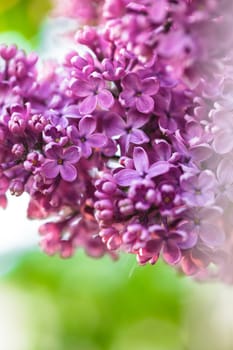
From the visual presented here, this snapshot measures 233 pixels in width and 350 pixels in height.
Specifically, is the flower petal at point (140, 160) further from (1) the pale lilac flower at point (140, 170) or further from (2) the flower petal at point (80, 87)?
(2) the flower petal at point (80, 87)

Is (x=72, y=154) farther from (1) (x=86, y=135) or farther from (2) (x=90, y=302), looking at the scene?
(2) (x=90, y=302)

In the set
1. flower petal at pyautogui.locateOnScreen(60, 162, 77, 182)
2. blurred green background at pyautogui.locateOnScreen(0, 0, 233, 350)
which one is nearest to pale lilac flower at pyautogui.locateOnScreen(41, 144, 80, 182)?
flower petal at pyautogui.locateOnScreen(60, 162, 77, 182)

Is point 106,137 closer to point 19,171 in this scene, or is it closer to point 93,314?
point 19,171

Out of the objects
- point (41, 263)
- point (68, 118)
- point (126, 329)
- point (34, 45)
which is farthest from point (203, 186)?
point (41, 263)

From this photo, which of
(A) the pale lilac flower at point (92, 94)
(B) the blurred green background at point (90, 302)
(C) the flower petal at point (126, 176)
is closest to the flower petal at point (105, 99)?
(A) the pale lilac flower at point (92, 94)

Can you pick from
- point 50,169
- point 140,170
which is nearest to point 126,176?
point 140,170

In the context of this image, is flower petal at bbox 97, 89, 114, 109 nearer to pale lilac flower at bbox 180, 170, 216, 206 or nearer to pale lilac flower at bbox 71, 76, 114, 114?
pale lilac flower at bbox 71, 76, 114, 114
